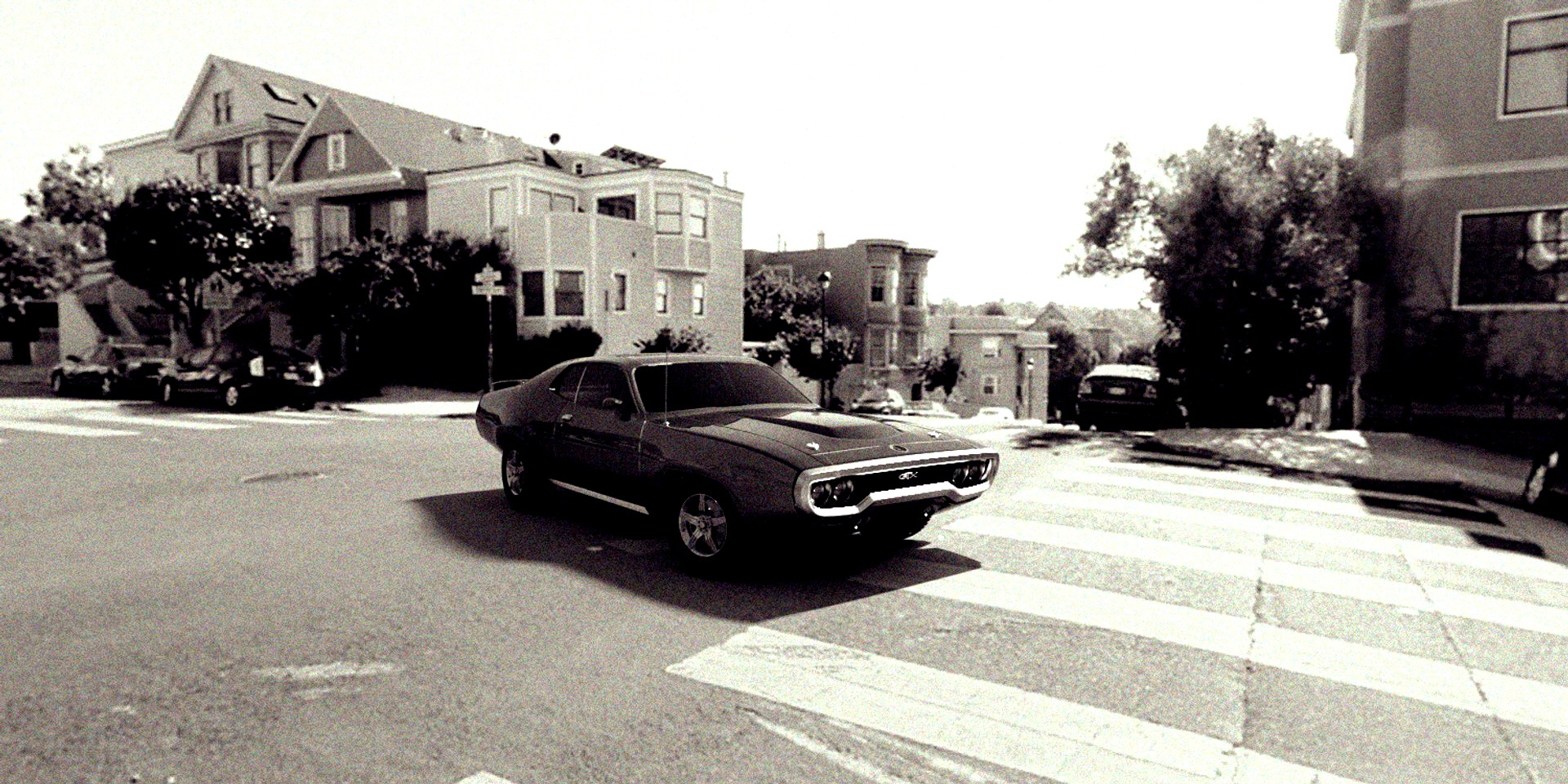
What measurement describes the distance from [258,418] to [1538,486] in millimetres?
20820

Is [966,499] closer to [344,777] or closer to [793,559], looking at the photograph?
[793,559]

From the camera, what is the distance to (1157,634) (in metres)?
5.12

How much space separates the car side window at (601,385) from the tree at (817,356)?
32.2m

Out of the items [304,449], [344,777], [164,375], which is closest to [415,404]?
[164,375]

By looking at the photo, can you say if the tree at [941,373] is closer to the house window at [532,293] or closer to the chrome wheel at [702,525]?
the house window at [532,293]

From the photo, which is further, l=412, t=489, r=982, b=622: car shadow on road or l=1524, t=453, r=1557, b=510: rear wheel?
l=1524, t=453, r=1557, b=510: rear wheel

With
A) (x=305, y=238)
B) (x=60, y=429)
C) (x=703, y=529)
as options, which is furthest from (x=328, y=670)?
(x=305, y=238)

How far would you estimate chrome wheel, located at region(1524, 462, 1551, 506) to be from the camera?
368 inches

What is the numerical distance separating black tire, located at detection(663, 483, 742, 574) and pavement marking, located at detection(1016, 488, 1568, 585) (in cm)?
386

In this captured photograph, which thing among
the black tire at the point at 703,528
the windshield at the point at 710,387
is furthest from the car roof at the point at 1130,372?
the black tire at the point at 703,528

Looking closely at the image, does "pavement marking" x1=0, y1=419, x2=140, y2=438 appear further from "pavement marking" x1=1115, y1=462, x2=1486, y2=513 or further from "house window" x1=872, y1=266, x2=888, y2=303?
"house window" x1=872, y1=266, x2=888, y2=303

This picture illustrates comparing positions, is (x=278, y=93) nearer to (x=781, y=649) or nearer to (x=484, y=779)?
(x=781, y=649)

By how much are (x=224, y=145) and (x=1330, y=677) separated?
46123mm

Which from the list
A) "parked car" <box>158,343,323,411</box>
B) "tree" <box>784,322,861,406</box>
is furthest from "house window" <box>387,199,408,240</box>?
"tree" <box>784,322,861,406</box>
